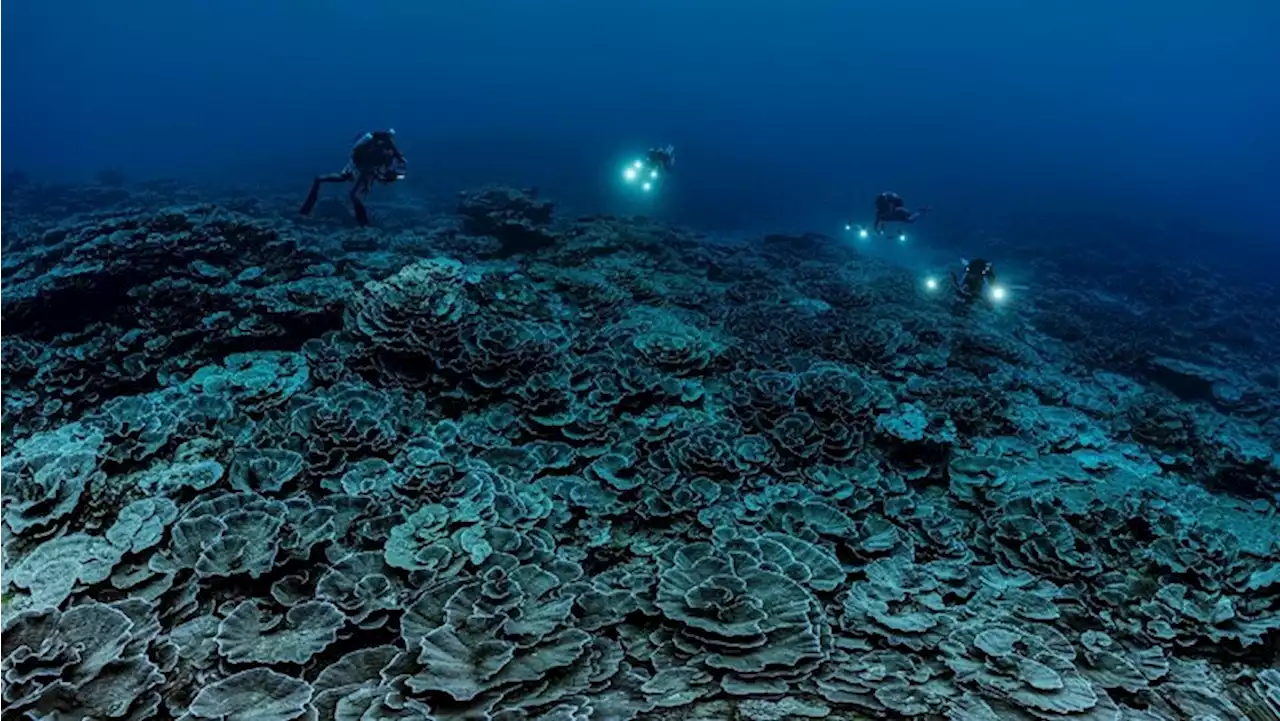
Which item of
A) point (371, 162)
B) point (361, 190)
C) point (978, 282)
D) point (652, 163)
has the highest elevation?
point (652, 163)

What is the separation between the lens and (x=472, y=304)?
29.0ft

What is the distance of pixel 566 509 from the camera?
5.36 metres

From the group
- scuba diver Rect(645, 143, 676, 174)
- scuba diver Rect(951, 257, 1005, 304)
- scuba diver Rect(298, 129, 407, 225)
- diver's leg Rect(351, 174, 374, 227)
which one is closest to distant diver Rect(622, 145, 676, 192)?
scuba diver Rect(645, 143, 676, 174)

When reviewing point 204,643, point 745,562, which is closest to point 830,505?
point 745,562

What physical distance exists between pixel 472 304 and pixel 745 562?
6.10m

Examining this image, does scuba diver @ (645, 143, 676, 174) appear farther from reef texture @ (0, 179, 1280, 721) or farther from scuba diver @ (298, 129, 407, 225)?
scuba diver @ (298, 129, 407, 225)

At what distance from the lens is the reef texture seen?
338cm

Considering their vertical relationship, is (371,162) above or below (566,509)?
above

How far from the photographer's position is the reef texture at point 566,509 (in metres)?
3.38

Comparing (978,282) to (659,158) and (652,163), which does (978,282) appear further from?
(652,163)

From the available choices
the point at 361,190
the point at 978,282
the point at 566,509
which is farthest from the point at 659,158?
the point at 566,509

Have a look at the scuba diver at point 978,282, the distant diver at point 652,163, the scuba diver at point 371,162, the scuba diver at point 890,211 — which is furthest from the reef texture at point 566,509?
the distant diver at point 652,163

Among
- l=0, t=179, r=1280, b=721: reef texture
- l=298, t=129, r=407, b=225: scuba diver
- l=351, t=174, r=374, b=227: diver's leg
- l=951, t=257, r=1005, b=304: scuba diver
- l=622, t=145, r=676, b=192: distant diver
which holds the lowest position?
l=0, t=179, r=1280, b=721: reef texture

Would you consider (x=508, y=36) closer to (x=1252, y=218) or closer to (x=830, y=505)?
(x=1252, y=218)
